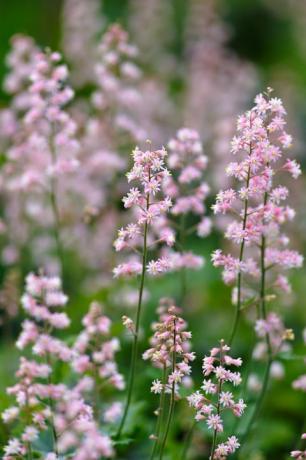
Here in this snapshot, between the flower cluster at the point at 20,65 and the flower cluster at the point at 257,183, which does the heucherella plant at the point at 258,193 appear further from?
the flower cluster at the point at 20,65

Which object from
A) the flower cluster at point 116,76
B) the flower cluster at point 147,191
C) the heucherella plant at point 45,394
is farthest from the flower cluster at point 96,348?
the flower cluster at point 116,76

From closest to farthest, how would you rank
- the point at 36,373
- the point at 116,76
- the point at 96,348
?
1. the point at 36,373
2. the point at 96,348
3. the point at 116,76

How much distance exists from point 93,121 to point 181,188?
63.6 inches

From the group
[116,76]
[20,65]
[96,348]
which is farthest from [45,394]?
[20,65]

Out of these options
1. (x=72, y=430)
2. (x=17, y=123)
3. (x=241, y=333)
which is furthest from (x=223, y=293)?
(x=72, y=430)

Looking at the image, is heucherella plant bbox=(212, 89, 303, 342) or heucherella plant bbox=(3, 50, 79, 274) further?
heucherella plant bbox=(3, 50, 79, 274)

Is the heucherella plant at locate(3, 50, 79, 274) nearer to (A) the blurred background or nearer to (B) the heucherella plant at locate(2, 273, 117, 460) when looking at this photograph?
(A) the blurred background

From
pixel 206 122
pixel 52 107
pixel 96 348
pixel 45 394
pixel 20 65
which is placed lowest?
pixel 45 394

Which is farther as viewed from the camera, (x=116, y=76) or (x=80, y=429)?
(x=116, y=76)

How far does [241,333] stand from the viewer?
6820mm

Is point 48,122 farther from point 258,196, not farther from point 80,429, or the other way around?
point 80,429

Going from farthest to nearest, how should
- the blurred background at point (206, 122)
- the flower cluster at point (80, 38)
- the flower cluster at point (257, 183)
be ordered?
the flower cluster at point (80, 38) < the blurred background at point (206, 122) < the flower cluster at point (257, 183)

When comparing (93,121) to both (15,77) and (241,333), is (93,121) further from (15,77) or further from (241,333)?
(241,333)

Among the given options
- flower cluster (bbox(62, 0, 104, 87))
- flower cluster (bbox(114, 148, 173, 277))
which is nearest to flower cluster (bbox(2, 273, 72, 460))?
flower cluster (bbox(114, 148, 173, 277))
